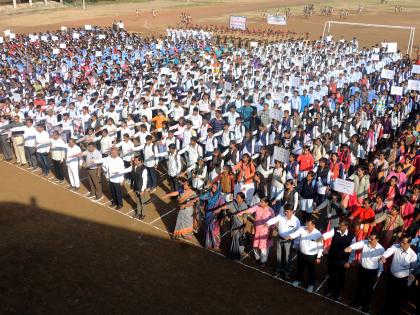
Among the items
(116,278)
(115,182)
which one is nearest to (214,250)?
(116,278)

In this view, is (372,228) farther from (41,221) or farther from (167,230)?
(41,221)

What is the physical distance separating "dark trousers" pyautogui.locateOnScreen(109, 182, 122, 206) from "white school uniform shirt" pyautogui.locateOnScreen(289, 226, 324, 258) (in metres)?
5.06

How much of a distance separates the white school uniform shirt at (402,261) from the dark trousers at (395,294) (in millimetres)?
120

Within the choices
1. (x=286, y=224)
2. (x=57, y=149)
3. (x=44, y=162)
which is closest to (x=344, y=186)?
(x=286, y=224)

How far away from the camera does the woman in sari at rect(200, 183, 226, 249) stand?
9.12 metres

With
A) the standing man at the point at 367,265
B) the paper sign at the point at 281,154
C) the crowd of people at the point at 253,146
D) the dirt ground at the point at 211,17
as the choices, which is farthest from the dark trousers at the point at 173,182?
the dirt ground at the point at 211,17

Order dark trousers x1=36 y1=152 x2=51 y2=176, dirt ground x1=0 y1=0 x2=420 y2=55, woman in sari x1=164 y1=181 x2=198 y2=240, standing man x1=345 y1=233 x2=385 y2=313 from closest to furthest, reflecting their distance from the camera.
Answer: standing man x1=345 y1=233 x2=385 y2=313 → woman in sari x1=164 y1=181 x2=198 y2=240 → dark trousers x1=36 y1=152 x2=51 y2=176 → dirt ground x1=0 y1=0 x2=420 y2=55

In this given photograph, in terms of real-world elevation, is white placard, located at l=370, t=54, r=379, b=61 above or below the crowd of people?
above

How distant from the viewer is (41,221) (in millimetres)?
10695

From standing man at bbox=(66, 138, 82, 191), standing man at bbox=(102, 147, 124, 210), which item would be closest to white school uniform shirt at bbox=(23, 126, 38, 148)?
standing man at bbox=(66, 138, 82, 191)

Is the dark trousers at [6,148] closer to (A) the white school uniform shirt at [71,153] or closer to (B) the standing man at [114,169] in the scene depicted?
(A) the white school uniform shirt at [71,153]

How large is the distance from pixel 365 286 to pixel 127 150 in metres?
7.04

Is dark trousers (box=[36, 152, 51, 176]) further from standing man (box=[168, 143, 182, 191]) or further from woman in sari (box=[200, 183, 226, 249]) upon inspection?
woman in sari (box=[200, 183, 226, 249])

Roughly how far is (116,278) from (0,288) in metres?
2.18
